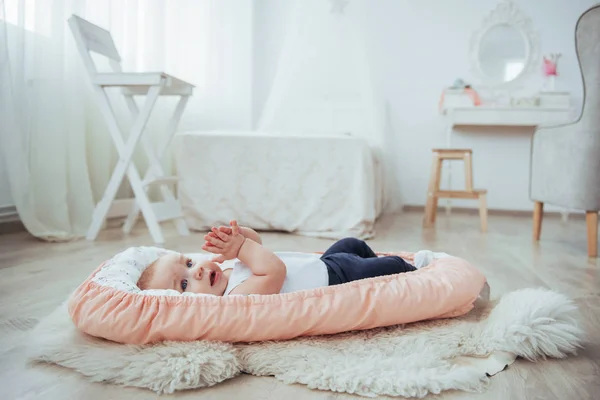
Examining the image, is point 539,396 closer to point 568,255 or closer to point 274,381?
point 274,381

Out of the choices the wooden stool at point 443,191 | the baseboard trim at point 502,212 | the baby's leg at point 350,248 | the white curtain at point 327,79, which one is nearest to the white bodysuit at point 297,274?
the baby's leg at point 350,248

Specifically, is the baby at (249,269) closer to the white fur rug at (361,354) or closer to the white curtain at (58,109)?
the white fur rug at (361,354)

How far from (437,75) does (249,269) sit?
357 cm

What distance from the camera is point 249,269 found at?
1.10m

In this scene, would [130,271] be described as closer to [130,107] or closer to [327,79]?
[130,107]

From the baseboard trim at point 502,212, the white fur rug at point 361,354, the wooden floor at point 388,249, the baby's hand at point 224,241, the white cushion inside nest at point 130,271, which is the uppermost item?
the baby's hand at point 224,241

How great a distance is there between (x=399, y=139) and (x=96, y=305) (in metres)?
3.67

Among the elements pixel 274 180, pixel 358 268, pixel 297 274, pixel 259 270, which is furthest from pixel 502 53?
pixel 259 270

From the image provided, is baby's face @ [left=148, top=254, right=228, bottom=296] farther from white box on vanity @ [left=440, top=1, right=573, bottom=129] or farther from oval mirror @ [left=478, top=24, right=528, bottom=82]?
oval mirror @ [left=478, top=24, right=528, bottom=82]

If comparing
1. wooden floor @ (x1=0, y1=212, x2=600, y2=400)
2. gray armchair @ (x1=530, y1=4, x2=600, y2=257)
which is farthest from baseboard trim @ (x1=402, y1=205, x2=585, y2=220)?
gray armchair @ (x1=530, y1=4, x2=600, y2=257)

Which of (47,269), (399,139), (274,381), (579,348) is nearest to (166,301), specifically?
(274,381)

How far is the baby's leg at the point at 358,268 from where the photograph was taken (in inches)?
47.1

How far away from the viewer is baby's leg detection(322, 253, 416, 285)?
3.92 feet

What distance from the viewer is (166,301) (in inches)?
37.3
